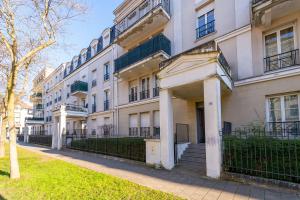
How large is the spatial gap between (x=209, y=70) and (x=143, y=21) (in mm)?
8779

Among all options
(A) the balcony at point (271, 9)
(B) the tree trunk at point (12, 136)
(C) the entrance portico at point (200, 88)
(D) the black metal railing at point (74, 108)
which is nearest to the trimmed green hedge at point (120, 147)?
(C) the entrance portico at point (200, 88)

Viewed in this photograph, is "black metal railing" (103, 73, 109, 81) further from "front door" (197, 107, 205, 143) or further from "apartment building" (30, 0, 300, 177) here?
"front door" (197, 107, 205, 143)

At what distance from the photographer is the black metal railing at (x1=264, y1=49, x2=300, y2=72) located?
8.81m

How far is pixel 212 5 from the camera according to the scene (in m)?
12.1

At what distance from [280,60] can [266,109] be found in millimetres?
2274

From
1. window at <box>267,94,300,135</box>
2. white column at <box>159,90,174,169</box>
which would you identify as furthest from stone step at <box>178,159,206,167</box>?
window at <box>267,94,300,135</box>

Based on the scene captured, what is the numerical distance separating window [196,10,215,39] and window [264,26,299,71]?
3238 mm

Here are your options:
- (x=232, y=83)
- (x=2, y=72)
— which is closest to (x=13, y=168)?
(x=2, y=72)

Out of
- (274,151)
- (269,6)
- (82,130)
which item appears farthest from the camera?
(82,130)

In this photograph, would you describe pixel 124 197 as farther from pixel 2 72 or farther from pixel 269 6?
pixel 2 72

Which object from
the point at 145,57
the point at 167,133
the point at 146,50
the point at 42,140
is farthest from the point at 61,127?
the point at 167,133

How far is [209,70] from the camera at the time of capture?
7.79 metres

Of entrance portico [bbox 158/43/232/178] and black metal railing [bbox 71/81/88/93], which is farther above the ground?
black metal railing [bbox 71/81/88/93]

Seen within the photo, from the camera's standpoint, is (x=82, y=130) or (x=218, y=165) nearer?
(x=218, y=165)
